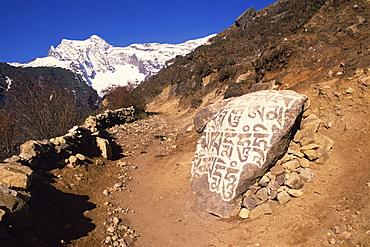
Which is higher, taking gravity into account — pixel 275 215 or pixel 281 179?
pixel 281 179

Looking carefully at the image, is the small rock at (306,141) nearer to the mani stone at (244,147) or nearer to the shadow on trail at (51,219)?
the mani stone at (244,147)

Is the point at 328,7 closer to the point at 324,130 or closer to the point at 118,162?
the point at 324,130

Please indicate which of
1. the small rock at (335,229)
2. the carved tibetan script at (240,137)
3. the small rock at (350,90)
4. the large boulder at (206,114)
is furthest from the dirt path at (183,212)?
the large boulder at (206,114)

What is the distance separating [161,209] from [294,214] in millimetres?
2769

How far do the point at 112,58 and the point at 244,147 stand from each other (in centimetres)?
10570

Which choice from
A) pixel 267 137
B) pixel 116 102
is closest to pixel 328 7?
pixel 267 137

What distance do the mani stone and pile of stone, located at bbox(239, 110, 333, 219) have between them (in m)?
0.16

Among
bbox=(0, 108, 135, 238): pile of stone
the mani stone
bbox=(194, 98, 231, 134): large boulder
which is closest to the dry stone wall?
the mani stone

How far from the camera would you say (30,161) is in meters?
4.98

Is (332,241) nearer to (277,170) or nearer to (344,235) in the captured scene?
(344,235)

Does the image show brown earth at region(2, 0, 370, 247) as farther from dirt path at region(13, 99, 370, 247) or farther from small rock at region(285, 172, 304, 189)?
small rock at region(285, 172, 304, 189)

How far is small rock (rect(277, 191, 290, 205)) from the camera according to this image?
3.99 m

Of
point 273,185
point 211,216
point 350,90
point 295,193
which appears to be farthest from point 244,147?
point 350,90

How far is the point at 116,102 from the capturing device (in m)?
19.7
